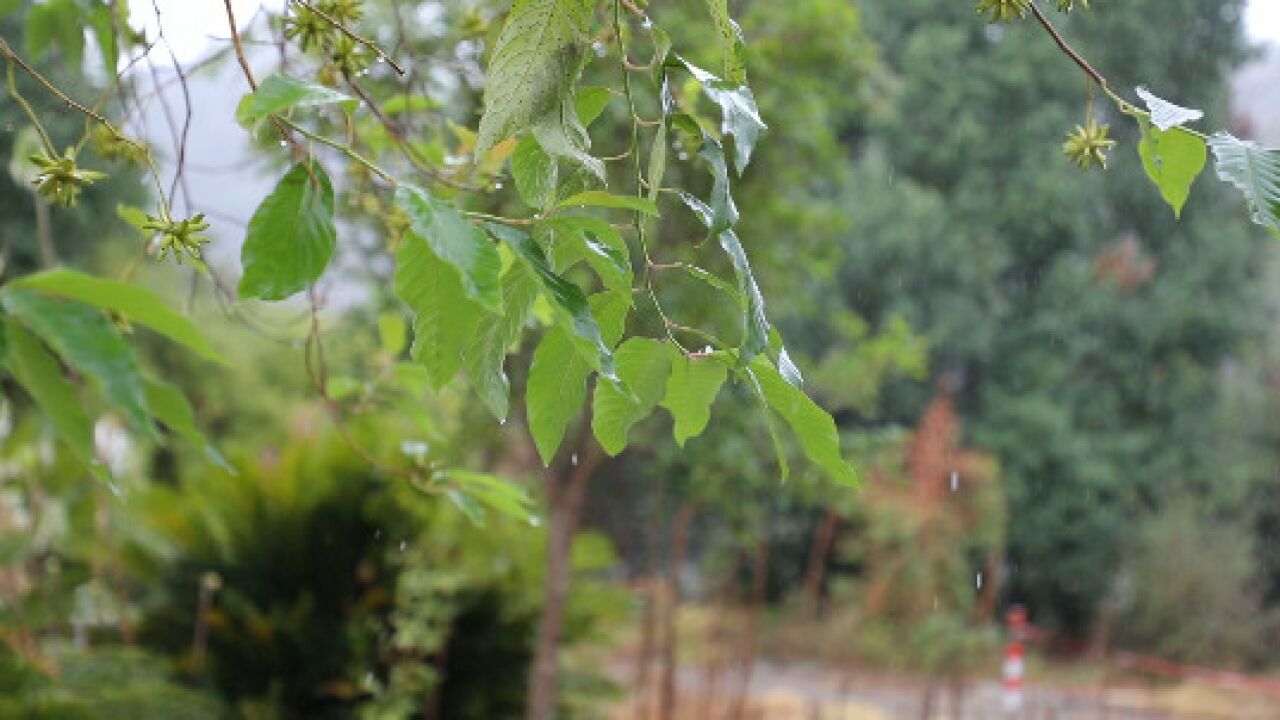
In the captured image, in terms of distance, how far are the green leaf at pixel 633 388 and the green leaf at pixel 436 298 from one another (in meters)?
0.10

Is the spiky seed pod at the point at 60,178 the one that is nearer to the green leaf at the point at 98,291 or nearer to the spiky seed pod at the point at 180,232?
the spiky seed pod at the point at 180,232

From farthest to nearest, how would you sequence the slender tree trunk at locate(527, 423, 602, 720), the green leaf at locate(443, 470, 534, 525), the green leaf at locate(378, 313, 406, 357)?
the slender tree trunk at locate(527, 423, 602, 720) < the green leaf at locate(378, 313, 406, 357) < the green leaf at locate(443, 470, 534, 525)

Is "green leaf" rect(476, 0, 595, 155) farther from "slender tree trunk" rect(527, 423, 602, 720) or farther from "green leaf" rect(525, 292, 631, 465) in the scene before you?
"slender tree trunk" rect(527, 423, 602, 720)

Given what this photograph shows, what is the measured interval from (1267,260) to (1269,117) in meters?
4.08

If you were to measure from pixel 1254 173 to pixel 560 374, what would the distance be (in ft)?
1.06

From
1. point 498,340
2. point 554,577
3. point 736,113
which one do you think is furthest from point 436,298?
point 554,577

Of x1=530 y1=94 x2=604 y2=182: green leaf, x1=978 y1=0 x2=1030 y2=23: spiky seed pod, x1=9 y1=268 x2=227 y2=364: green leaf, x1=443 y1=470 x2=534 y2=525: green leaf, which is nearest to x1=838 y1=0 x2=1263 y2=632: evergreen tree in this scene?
x1=443 y1=470 x2=534 y2=525: green leaf

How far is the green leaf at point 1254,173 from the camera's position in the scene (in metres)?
0.57

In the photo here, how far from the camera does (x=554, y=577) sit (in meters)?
4.12

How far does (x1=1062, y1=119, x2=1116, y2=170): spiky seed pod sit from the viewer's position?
814mm

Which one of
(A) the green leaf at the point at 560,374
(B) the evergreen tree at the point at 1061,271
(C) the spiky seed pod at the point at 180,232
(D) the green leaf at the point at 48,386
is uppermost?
(B) the evergreen tree at the point at 1061,271

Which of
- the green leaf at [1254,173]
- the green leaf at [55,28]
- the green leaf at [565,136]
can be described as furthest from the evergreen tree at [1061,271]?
the green leaf at [565,136]

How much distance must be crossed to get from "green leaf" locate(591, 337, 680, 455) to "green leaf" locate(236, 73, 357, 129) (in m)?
0.19

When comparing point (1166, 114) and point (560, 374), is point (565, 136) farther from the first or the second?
point (1166, 114)
